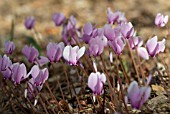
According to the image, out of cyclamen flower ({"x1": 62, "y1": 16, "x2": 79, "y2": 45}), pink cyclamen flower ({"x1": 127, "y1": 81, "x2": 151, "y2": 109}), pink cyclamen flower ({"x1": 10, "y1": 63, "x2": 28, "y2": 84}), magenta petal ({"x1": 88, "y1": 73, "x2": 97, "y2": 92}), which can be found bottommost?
pink cyclamen flower ({"x1": 127, "y1": 81, "x2": 151, "y2": 109})

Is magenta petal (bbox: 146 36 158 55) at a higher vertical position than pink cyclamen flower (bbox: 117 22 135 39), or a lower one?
lower

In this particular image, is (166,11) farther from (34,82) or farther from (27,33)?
(34,82)

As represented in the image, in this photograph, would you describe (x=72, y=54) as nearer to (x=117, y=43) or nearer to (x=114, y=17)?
(x=117, y=43)

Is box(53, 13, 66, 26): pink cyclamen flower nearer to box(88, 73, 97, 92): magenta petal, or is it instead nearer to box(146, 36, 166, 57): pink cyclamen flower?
box(146, 36, 166, 57): pink cyclamen flower

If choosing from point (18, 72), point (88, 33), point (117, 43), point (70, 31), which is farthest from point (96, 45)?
point (70, 31)

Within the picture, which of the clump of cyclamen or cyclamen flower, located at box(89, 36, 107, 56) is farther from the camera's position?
cyclamen flower, located at box(89, 36, 107, 56)

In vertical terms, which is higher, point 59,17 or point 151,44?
point 59,17

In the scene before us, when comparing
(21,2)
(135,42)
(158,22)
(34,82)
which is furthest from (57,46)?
(21,2)

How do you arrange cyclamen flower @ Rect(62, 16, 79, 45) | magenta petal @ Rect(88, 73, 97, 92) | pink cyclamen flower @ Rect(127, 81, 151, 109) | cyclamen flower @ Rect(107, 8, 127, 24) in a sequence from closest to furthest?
pink cyclamen flower @ Rect(127, 81, 151, 109) < magenta petal @ Rect(88, 73, 97, 92) < cyclamen flower @ Rect(107, 8, 127, 24) < cyclamen flower @ Rect(62, 16, 79, 45)

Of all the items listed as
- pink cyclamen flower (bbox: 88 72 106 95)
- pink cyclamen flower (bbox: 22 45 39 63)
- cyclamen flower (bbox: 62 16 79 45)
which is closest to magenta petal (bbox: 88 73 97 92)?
pink cyclamen flower (bbox: 88 72 106 95)

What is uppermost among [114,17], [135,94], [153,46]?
[114,17]

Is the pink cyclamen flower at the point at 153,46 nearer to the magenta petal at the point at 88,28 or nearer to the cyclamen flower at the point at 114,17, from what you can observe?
the magenta petal at the point at 88,28
